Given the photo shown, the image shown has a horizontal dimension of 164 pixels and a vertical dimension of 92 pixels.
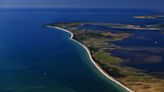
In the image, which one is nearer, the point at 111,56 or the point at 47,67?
the point at 47,67

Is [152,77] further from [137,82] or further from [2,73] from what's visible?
[2,73]

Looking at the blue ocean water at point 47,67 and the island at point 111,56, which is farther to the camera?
the island at point 111,56

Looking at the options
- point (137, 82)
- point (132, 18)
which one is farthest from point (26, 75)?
point (132, 18)

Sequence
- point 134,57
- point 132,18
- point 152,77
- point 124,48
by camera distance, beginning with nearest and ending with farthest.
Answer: point 152,77, point 134,57, point 124,48, point 132,18

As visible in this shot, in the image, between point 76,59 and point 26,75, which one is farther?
point 76,59

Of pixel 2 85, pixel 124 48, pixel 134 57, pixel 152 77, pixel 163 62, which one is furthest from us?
pixel 124 48

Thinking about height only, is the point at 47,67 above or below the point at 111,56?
below

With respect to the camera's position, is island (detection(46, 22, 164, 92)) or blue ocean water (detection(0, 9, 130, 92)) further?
island (detection(46, 22, 164, 92))
